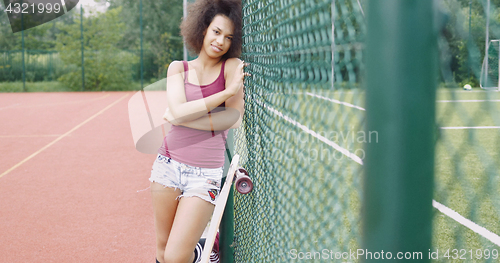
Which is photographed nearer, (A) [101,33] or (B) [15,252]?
(B) [15,252]

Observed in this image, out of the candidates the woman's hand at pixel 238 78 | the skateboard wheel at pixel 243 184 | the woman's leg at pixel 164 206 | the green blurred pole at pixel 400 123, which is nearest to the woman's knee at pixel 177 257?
the woman's leg at pixel 164 206

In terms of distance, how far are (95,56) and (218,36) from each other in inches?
833

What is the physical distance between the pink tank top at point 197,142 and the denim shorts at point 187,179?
0.03 m

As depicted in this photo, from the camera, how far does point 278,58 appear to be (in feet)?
4.90

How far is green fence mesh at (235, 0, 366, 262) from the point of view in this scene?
0.83 metres

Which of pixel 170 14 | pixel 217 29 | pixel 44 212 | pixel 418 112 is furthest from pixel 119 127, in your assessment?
pixel 170 14

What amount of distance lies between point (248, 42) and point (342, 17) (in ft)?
4.20

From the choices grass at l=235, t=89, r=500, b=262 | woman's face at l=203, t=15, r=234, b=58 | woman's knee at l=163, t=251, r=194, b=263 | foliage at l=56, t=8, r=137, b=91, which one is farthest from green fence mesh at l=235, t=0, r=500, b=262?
foliage at l=56, t=8, r=137, b=91

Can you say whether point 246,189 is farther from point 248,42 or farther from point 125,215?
point 125,215

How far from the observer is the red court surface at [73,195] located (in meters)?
3.96

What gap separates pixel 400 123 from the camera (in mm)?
518

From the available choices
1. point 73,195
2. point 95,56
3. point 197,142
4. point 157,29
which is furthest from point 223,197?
point 157,29

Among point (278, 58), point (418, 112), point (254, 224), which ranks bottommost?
point (254, 224)

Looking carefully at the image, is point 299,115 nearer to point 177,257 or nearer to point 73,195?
point 177,257
